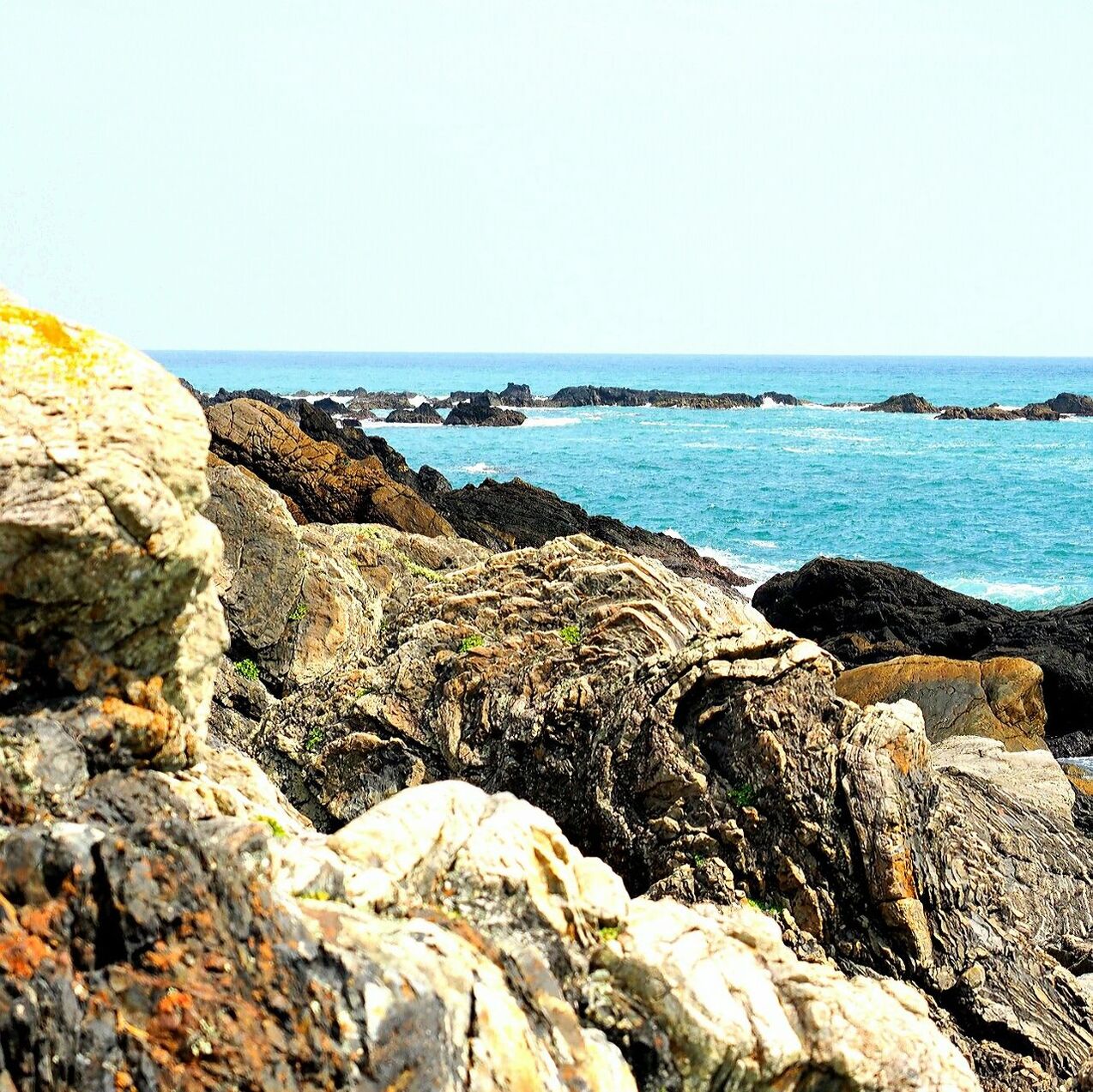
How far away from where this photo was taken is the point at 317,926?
542 cm

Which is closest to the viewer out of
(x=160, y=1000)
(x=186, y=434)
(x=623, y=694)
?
(x=160, y=1000)

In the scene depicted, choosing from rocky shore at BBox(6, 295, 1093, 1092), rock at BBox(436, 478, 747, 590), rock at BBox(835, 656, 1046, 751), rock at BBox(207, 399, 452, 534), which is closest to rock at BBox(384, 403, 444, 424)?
rock at BBox(436, 478, 747, 590)

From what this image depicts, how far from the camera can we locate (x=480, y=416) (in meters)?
121

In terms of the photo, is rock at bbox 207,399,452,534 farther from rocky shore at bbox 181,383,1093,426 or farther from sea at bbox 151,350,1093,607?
rocky shore at bbox 181,383,1093,426

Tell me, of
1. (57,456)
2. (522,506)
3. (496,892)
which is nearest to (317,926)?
(496,892)

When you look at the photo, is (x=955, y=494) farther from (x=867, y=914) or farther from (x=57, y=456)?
(x=57, y=456)

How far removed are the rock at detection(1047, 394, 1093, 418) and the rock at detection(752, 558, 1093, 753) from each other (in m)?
124

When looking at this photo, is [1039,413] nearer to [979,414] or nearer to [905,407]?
[979,414]

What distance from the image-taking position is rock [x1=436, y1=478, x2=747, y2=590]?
3641 cm

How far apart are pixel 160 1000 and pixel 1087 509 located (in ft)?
232

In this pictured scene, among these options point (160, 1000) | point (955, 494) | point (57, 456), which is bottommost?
point (955, 494)

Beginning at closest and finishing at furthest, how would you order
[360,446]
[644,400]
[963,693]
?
1. [963,693]
2. [360,446]
3. [644,400]

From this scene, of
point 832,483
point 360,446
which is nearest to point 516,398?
point 832,483

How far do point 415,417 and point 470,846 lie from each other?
388ft
